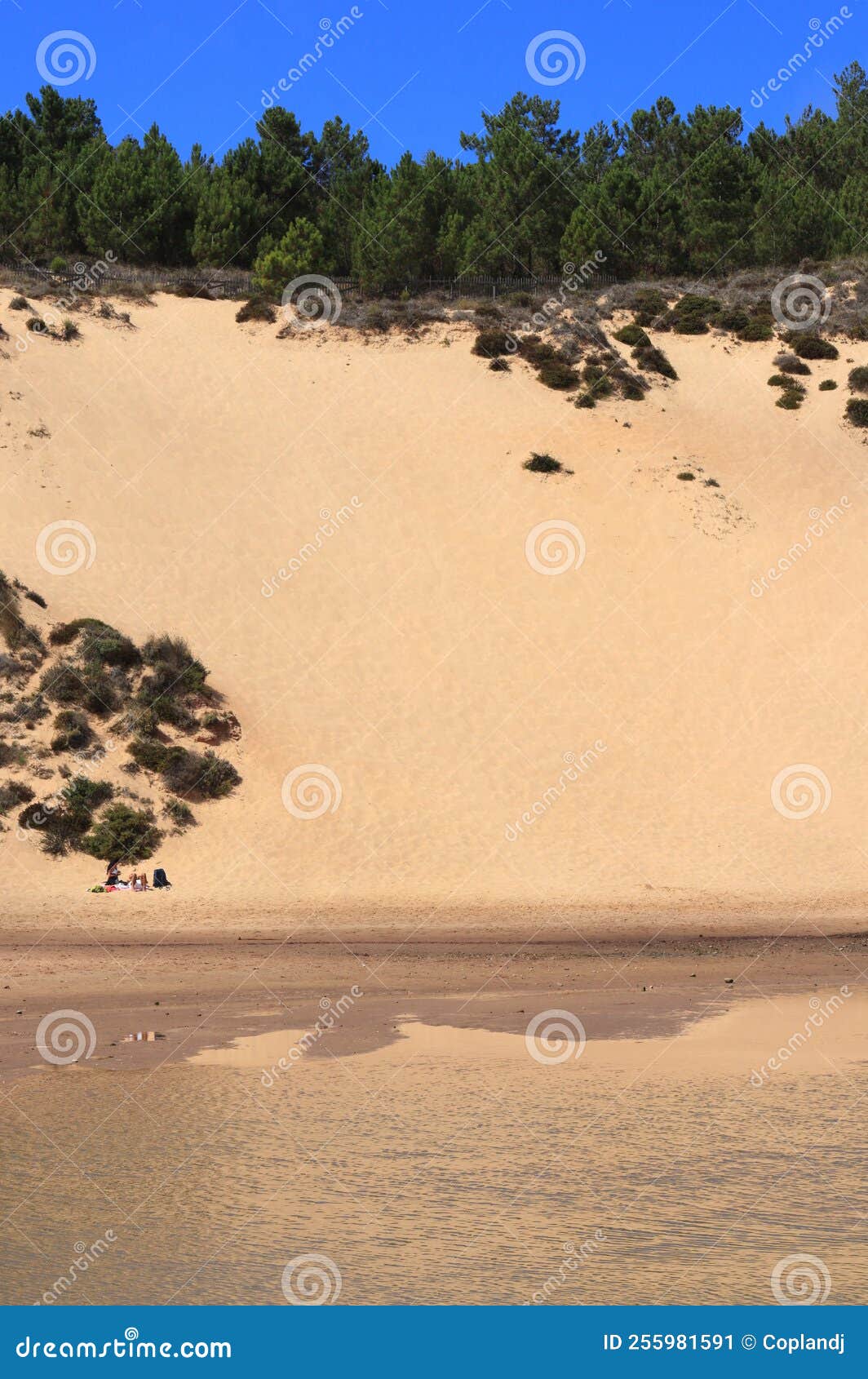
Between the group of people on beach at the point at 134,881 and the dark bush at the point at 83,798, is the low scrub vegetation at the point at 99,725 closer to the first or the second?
the dark bush at the point at 83,798

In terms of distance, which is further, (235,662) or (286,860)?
(235,662)

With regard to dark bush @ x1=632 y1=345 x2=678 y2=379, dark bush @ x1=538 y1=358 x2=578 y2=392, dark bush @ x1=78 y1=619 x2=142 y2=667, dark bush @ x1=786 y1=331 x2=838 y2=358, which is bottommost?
dark bush @ x1=78 y1=619 x2=142 y2=667

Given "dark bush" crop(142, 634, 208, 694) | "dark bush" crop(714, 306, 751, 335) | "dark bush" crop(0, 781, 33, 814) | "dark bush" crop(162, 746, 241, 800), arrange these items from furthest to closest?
"dark bush" crop(714, 306, 751, 335), "dark bush" crop(142, 634, 208, 694), "dark bush" crop(162, 746, 241, 800), "dark bush" crop(0, 781, 33, 814)

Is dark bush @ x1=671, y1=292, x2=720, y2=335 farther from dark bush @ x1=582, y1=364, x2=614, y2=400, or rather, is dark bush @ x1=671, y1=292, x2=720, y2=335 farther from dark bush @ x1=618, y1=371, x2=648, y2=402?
dark bush @ x1=582, y1=364, x2=614, y2=400

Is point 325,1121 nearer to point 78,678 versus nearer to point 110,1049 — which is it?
point 110,1049

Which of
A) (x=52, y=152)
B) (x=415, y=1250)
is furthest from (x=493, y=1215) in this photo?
(x=52, y=152)

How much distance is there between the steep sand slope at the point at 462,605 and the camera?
28.1 m

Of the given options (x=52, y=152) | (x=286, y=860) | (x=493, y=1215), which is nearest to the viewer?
(x=493, y=1215)

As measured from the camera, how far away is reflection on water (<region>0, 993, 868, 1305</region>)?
933cm

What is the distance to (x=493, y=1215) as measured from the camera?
10.4m

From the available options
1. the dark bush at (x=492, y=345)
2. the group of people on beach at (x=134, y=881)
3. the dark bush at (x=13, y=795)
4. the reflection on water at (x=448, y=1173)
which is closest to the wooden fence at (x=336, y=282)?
the dark bush at (x=492, y=345)

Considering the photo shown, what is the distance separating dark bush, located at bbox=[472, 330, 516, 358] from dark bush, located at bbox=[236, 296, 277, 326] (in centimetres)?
810

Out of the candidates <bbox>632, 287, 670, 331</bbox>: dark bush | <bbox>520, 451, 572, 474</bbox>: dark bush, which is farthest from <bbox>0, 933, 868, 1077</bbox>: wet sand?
<bbox>632, 287, 670, 331</bbox>: dark bush

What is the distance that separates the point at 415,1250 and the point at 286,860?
1834cm
